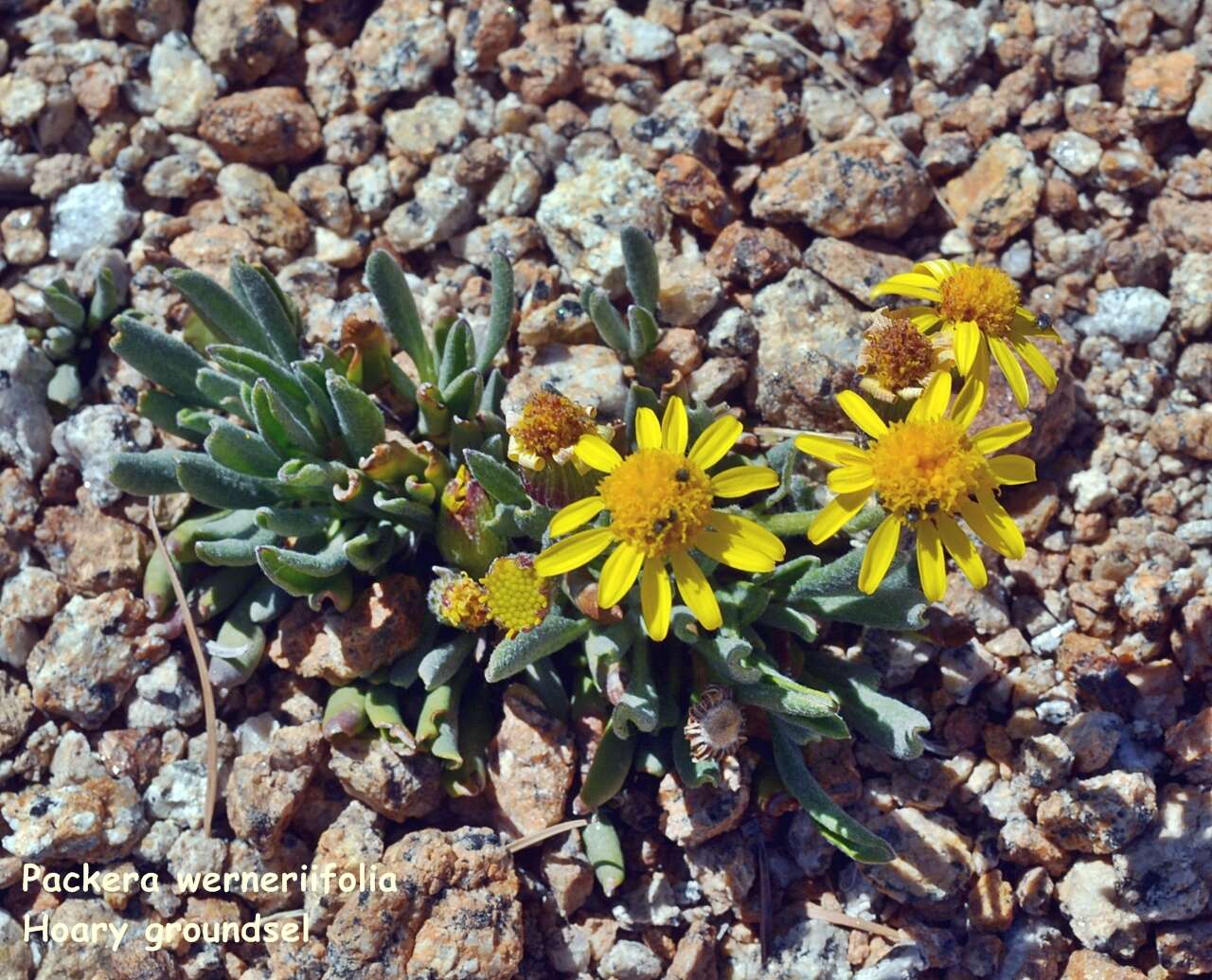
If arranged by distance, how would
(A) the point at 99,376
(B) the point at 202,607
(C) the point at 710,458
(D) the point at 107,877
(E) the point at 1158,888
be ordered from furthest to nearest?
(A) the point at 99,376
(B) the point at 202,607
(D) the point at 107,877
(E) the point at 1158,888
(C) the point at 710,458

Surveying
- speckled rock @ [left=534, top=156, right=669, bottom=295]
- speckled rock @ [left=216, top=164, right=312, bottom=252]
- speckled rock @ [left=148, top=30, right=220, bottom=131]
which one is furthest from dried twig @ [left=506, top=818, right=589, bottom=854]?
speckled rock @ [left=148, top=30, right=220, bottom=131]

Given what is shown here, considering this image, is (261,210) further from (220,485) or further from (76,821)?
(76,821)

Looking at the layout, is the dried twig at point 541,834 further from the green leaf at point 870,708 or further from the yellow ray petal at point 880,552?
the yellow ray petal at point 880,552

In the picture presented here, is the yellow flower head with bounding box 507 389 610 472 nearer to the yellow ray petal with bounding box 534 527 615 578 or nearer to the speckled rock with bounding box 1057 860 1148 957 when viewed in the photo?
the yellow ray petal with bounding box 534 527 615 578

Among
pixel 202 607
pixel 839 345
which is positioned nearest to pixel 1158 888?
pixel 839 345

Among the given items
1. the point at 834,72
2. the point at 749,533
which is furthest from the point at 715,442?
the point at 834,72

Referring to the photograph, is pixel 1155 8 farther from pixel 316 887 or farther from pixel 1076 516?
pixel 316 887
